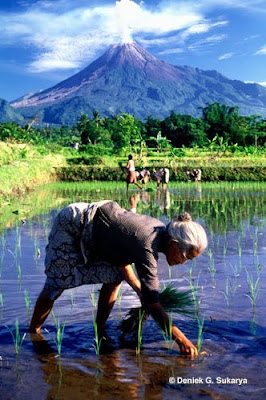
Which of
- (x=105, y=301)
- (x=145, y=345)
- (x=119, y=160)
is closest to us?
(x=145, y=345)

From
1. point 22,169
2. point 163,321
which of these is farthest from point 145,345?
point 22,169

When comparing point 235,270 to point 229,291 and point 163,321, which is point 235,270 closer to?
point 229,291

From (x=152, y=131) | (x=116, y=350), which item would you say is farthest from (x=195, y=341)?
(x=152, y=131)

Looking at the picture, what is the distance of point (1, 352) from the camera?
2979 millimetres

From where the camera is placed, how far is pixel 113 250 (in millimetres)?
2850

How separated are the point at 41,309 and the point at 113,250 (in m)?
0.69

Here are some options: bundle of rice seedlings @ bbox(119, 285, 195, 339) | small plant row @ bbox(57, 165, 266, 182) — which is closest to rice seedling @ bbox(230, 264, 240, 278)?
bundle of rice seedlings @ bbox(119, 285, 195, 339)

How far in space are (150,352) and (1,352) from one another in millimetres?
861

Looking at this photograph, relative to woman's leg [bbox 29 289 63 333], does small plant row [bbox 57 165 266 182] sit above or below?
above

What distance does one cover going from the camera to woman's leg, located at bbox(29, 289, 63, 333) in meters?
3.15

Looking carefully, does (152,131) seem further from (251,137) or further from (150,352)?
(150,352)

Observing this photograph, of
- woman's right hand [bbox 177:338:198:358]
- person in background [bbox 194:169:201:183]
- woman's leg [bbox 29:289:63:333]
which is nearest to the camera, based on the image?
woman's right hand [bbox 177:338:198:358]

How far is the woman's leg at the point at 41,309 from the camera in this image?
10.3ft

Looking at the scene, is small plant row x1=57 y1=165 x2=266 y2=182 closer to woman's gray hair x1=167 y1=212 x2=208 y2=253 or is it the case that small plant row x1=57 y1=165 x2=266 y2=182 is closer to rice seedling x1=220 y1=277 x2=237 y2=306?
rice seedling x1=220 y1=277 x2=237 y2=306
